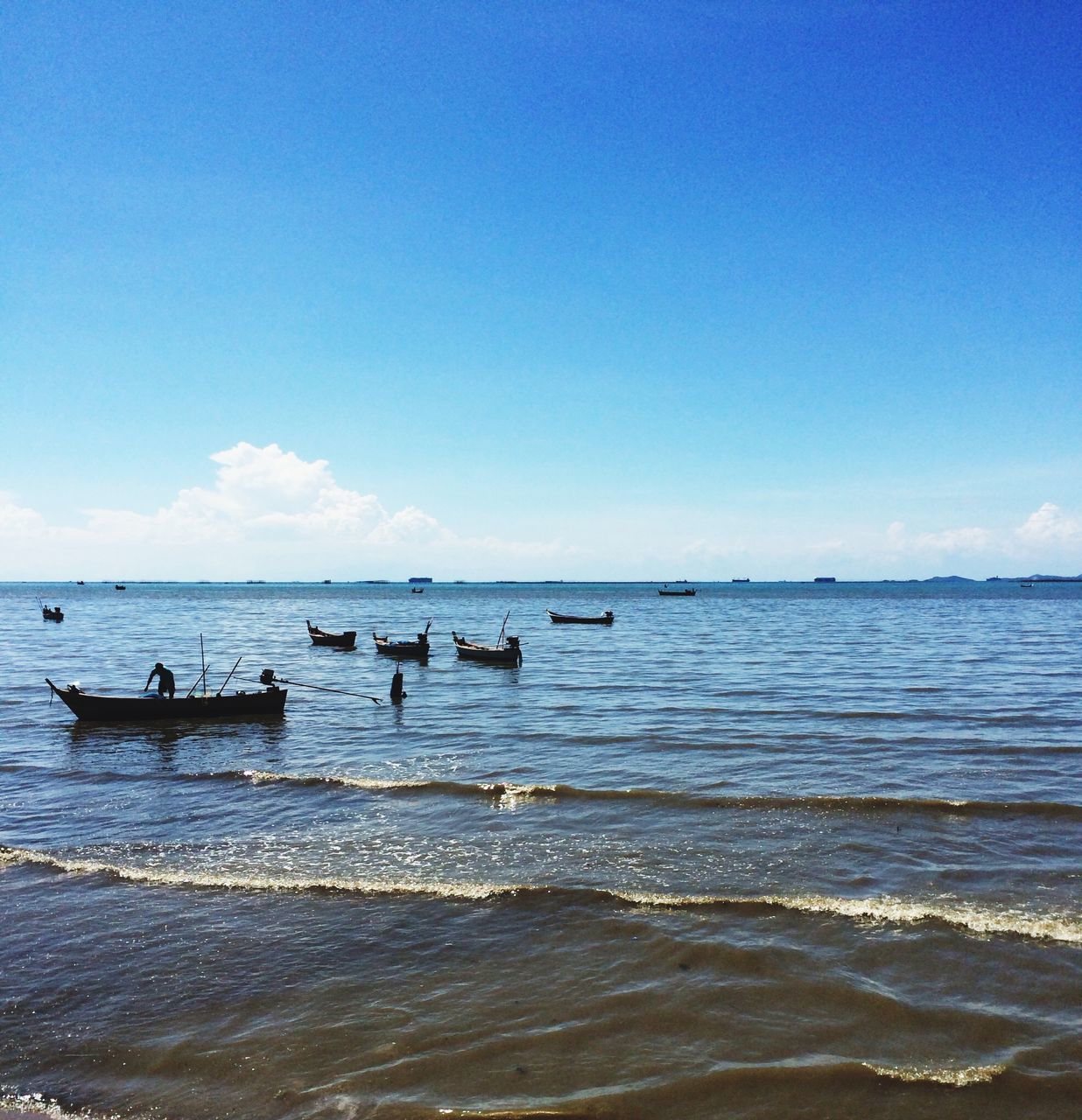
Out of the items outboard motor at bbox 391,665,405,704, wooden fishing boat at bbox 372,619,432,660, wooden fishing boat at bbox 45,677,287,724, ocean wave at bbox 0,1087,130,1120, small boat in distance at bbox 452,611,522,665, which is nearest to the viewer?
ocean wave at bbox 0,1087,130,1120

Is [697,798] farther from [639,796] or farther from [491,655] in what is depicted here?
[491,655]

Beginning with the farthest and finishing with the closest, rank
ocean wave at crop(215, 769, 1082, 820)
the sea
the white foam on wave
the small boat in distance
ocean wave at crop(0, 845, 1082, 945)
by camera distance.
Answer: the small boat in distance → ocean wave at crop(215, 769, 1082, 820) → ocean wave at crop(0, 845, 1082, 945) → the sea → the white foam on wave

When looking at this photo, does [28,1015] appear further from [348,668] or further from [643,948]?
[348,668]

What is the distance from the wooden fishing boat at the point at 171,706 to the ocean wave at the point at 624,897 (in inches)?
615

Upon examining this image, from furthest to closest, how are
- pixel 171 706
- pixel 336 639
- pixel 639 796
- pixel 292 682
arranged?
pixel 336 639, pixel 292 682, pixel 171 706, pixel 639 796

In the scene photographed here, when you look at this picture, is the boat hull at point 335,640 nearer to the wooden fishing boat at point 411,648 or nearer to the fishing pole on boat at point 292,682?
the wooden fishing boat at point 411,648

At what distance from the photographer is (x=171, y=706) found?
28984 millimetres

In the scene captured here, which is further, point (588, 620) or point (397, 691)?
point (588, 620)

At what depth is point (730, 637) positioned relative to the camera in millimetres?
65188

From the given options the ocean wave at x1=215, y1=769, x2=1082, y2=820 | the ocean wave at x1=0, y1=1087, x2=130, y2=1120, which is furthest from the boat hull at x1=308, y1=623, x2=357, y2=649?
the ocean wave at x1=0, y1=1087, x2=130, y2=1120

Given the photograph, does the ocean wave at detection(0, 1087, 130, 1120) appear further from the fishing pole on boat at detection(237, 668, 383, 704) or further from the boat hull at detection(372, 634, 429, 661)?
the boat hull at detection(372, 634, 429, 661)

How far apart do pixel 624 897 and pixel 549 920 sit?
142 cm

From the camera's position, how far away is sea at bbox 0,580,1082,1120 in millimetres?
7805

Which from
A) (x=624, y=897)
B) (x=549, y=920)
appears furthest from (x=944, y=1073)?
(x=549, y=920)
